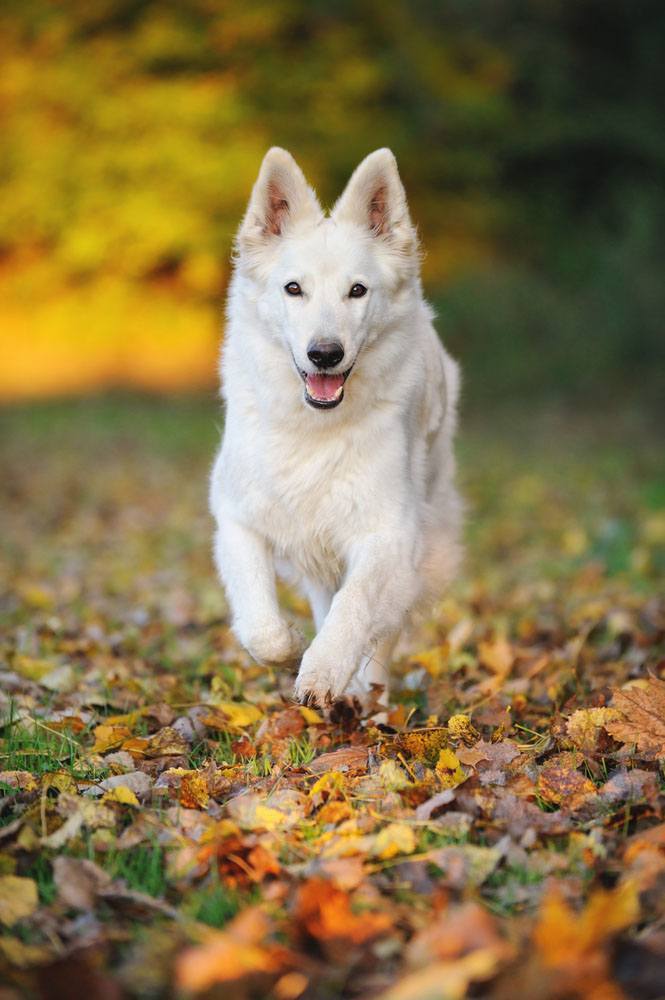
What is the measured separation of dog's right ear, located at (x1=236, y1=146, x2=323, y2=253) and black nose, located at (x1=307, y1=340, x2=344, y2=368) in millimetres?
617

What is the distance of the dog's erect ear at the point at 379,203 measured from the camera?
3.89 m

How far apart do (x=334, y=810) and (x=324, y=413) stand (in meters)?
1.56

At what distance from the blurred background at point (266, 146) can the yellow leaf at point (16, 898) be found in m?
16.9

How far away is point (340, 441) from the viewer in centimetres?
378

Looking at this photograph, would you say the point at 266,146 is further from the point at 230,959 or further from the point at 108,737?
the point at 230,959

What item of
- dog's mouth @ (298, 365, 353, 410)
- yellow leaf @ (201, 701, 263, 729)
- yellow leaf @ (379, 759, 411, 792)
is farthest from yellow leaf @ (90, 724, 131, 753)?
dog's mouth @ (298, 365, 353, 410)

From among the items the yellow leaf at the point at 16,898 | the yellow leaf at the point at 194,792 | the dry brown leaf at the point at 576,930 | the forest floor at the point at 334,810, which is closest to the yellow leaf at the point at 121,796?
the forest floor at the point at 334,810

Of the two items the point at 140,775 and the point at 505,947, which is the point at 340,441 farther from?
the point at 505,947

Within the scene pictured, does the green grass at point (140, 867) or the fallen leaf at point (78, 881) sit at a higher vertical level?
the fallen leaf at point (78, 881)

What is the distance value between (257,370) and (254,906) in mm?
2173

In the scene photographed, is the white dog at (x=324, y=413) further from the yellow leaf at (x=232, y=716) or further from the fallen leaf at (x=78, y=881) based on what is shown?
the fallen leaf at (x=78, y=881)

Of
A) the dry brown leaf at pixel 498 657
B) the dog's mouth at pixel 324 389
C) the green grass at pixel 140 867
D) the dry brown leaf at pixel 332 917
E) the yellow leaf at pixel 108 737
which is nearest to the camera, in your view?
the dry brown leaf at pixel 332 917

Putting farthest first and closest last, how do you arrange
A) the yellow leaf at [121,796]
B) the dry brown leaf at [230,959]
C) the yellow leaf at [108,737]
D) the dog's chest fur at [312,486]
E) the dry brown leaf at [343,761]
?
the dog's chest fur at [312,486] → the yellow leaf at [108,737] → the dry brown leaf at [343,761] → the yellow leaf at [121,796] → the dry brown leaf at [230,959]

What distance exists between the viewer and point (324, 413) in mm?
3779
